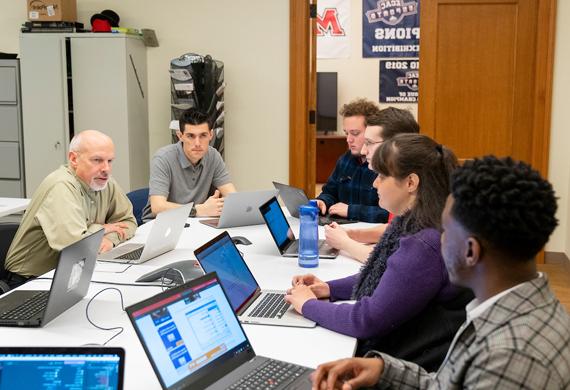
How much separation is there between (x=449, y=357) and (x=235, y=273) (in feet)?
3.20

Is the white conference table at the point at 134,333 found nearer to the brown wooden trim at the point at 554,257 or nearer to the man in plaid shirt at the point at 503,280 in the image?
the man in plaid shirt at the point at 503,280

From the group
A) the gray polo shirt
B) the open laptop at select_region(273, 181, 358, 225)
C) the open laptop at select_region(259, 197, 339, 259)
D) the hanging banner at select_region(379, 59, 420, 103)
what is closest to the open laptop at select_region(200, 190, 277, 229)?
the open laptop at select_region(273, 181, 358, 225)

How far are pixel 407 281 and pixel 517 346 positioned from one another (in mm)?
722

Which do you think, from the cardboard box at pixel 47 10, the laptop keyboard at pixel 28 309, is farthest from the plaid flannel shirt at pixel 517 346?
the cardboard box at pixel 47 10

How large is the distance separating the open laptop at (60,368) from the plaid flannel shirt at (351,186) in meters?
2.46

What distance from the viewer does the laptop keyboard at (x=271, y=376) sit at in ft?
5.02

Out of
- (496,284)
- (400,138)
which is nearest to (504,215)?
(496,284)

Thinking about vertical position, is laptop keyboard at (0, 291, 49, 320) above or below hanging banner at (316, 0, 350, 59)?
below

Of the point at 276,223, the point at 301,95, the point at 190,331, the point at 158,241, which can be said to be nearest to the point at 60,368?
the point at 190,331

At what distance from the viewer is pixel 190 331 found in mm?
1465

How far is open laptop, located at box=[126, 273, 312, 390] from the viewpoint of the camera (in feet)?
4.49

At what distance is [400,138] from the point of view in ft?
6.69

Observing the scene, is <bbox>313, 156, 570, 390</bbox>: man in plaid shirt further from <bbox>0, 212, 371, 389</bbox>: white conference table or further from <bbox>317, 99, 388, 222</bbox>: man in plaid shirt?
<bbox>317, 99, 388, 222</bbox>: man in plaid shirt

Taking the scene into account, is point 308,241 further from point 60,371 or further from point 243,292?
point 60,371
